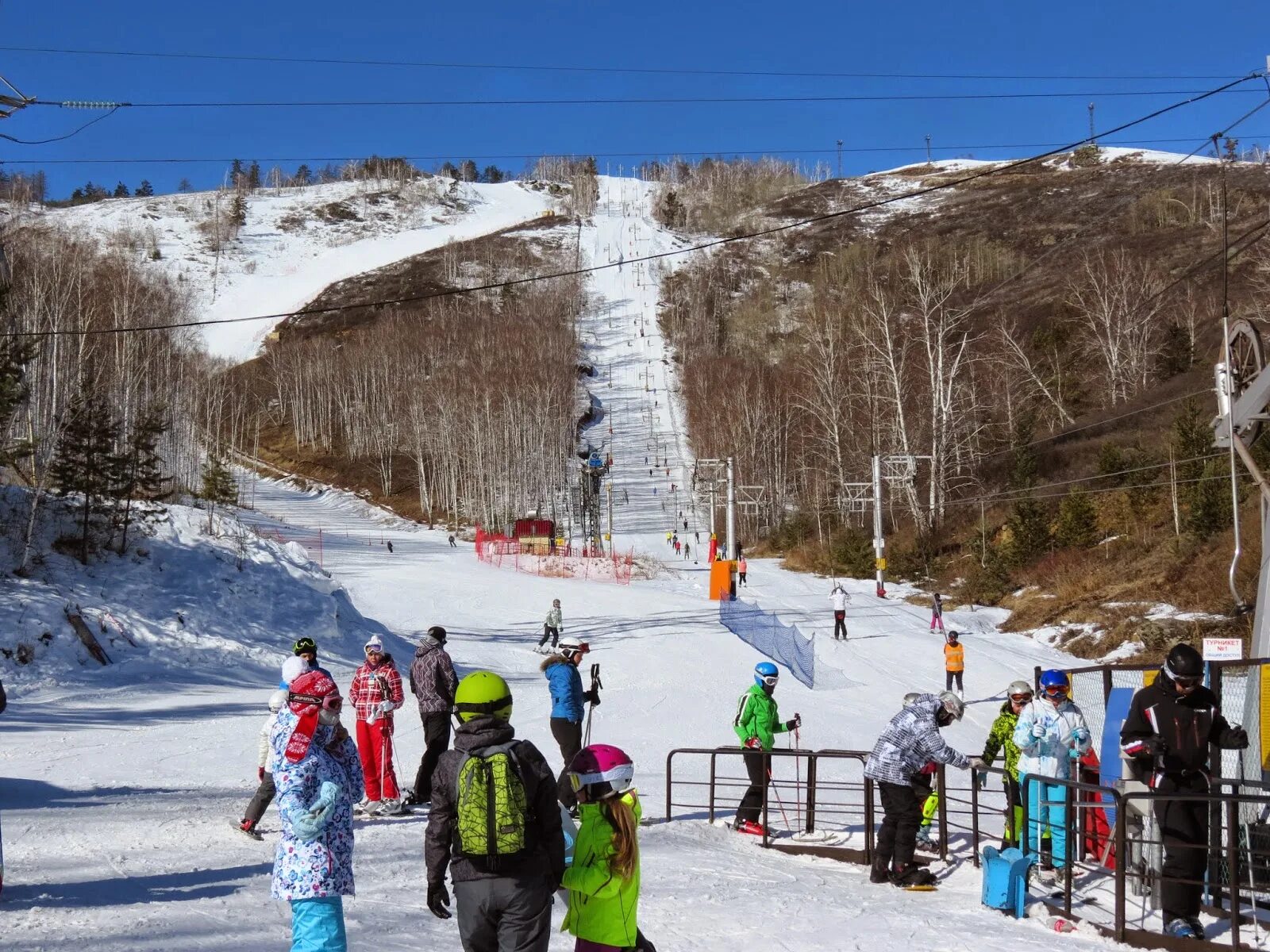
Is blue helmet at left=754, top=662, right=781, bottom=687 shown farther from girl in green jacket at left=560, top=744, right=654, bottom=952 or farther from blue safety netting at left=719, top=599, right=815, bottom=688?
blue safety netting at left=719, top=599, right=815, bottom=688

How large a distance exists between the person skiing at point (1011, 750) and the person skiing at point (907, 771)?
0.88 meters

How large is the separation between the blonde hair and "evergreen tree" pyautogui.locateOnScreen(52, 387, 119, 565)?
20.0 meters

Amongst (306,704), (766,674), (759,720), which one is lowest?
(759,720)

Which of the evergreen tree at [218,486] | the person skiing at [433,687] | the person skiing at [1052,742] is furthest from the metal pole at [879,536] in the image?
the person skiing at [433,687]

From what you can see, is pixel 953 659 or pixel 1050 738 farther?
pixel 953 659

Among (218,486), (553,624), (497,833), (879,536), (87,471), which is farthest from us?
(218,486)

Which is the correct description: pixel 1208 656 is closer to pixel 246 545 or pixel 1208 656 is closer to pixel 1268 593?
pixel 1268 593

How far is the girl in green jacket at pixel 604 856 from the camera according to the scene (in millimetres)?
4270

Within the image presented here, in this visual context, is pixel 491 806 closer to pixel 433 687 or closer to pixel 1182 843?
pixel 1182 843

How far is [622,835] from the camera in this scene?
427 cm

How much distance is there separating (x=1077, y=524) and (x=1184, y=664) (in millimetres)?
35894

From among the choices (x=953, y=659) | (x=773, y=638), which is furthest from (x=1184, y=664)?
(x=773, y=638)

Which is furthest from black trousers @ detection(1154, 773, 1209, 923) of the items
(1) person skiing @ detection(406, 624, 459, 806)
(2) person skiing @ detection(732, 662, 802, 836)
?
(1) person skiing @ detection(406, 624, 459, 806)

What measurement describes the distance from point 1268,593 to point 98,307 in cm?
5243
